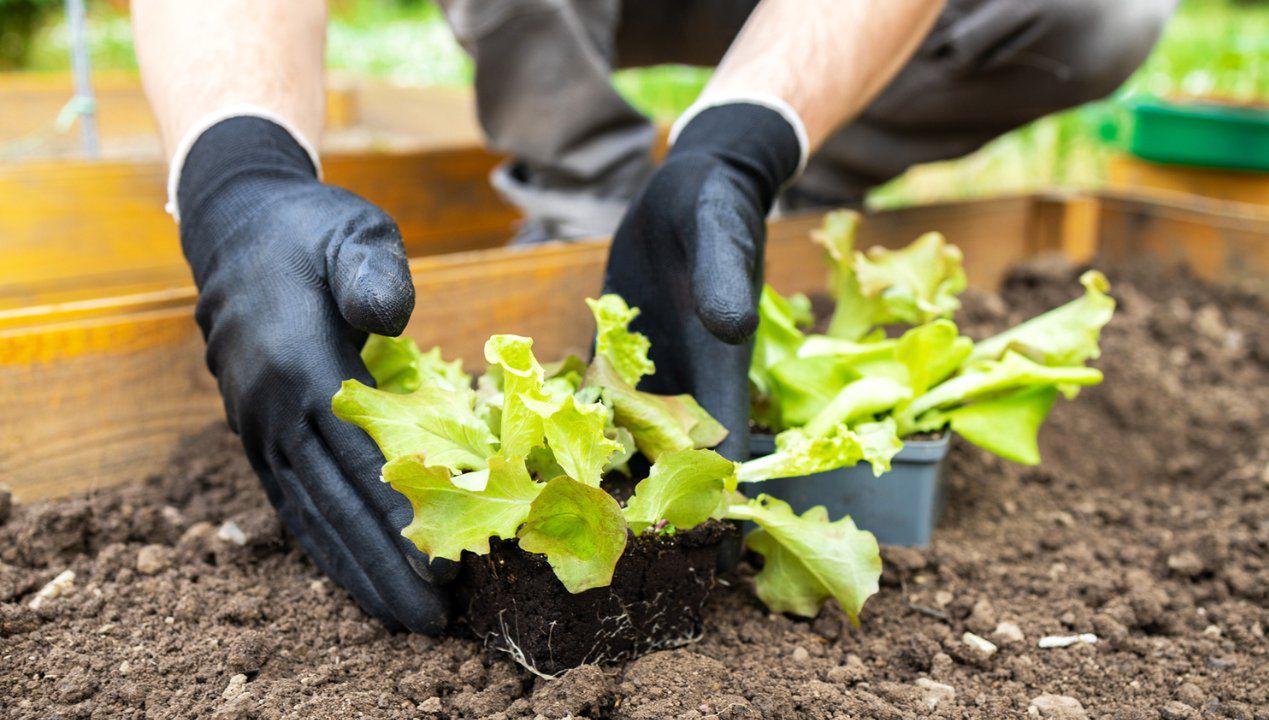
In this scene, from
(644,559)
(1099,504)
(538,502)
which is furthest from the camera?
(1099,504)

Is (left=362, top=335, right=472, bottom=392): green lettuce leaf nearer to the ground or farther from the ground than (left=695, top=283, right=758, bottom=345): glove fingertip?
nearer to the ground

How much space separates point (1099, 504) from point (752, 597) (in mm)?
598

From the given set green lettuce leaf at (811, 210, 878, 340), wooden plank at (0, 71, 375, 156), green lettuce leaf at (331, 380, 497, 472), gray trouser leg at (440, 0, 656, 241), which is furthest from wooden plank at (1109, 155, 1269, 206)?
green lettuce leaf at (331, 380, 497, 472)

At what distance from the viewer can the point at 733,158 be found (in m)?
1.30

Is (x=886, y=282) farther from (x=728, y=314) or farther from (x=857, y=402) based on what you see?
(x=728, y=314)

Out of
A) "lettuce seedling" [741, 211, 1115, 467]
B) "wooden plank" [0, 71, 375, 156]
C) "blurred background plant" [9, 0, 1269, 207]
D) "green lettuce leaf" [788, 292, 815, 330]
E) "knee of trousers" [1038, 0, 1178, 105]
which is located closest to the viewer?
"lettuce seedling" [741, 211, 1115, 467]

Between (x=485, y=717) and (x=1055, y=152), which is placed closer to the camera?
(x=485, y=717)

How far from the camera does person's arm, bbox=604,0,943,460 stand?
3.76 feet

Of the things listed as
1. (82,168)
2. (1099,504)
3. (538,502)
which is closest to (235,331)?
(538,502)

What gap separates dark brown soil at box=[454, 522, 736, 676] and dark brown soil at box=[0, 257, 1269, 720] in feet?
0.08

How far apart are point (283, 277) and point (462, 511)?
0.38m

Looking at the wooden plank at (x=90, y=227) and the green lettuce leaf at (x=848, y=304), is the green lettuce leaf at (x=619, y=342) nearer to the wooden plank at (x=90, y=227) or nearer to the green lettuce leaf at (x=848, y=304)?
the green lettuce leaf at (x=848, y=304)

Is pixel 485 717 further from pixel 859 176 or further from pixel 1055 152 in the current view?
pixel 1055 152

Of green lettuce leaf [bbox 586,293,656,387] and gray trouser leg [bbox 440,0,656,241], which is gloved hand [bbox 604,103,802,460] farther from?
gray trouser leg [bbox 440,0,656,241]
